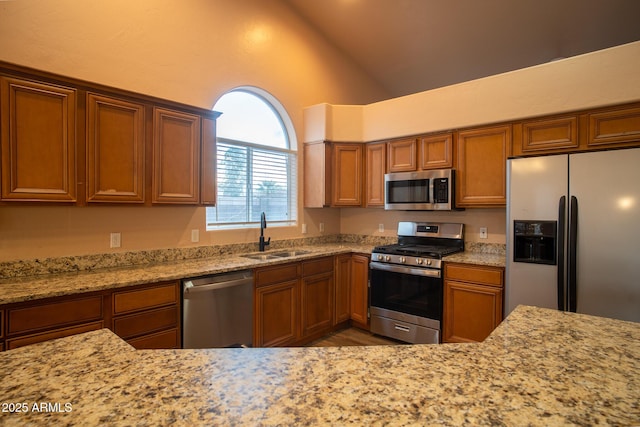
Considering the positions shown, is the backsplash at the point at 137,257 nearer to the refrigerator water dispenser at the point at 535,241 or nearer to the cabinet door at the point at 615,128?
the refrigerator water dispenser at the point at 535,241

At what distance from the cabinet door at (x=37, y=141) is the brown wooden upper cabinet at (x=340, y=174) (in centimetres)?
247

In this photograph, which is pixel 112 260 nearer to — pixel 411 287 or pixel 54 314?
pixel 54 314

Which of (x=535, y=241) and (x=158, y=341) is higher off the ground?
(x=535, y=241)

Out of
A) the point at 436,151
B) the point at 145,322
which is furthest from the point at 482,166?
the point at 145,322

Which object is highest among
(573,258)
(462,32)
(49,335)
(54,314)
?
(462,32)

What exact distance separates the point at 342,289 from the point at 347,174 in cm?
137

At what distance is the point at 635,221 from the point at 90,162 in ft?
12.0

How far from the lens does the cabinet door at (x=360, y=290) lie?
369 centimetres

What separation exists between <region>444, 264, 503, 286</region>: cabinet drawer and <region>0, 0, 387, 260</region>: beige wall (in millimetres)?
1828

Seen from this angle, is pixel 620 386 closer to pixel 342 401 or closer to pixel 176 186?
pixel 342 401

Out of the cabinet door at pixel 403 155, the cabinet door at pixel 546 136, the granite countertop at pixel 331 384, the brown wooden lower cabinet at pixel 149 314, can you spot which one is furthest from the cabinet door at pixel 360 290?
the granite countertop at pixel 331 384

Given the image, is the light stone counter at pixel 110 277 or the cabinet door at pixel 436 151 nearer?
the light stone counter at pixel 110 277

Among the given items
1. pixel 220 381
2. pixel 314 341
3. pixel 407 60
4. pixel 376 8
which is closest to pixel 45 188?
pixel 220 381

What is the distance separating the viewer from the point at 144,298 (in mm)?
2166
